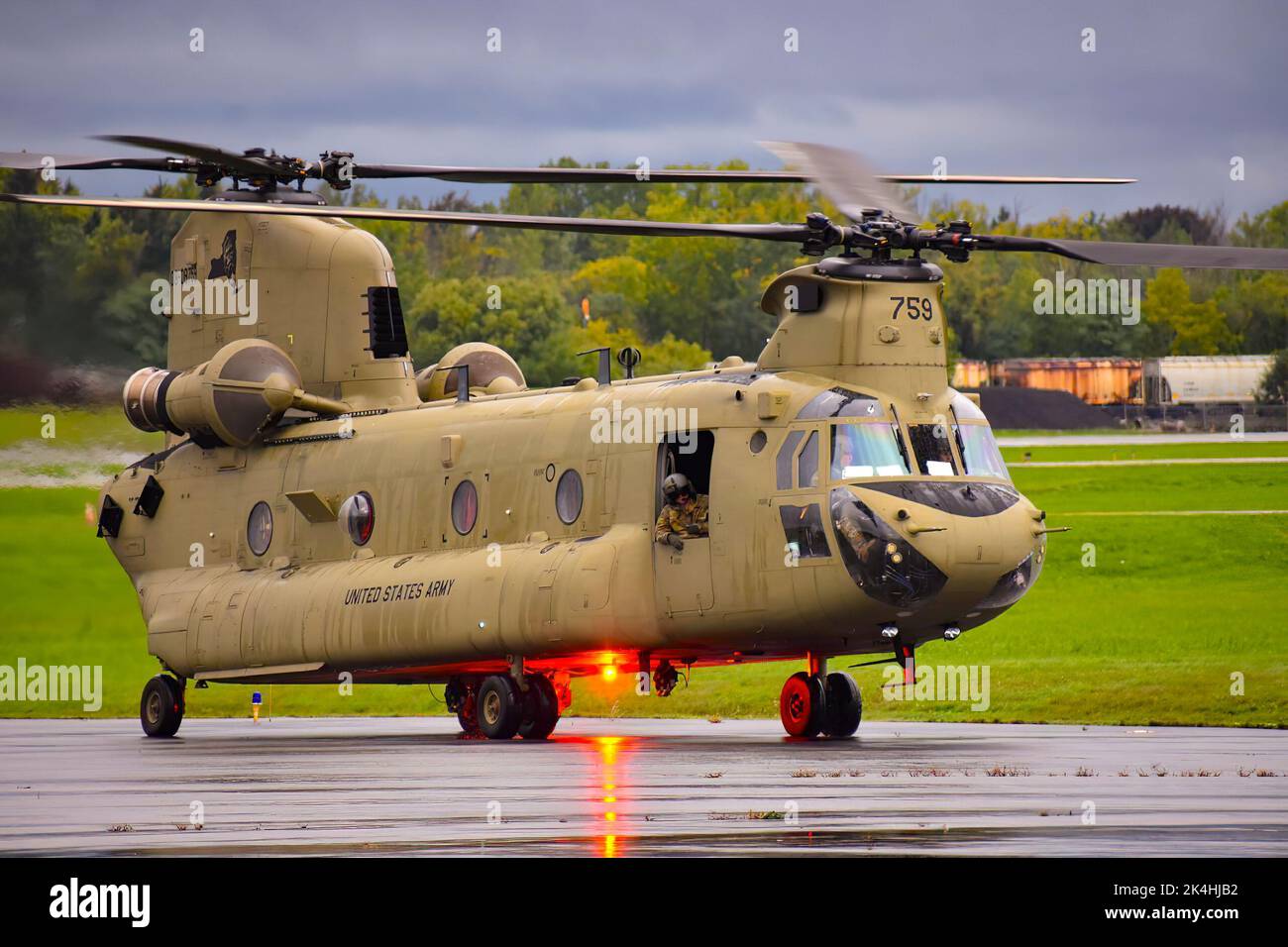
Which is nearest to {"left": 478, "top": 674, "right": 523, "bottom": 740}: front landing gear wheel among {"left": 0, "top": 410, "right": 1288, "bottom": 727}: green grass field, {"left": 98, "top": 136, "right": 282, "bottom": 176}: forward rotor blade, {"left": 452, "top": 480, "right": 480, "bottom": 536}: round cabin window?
{"left": 452, "top": 480, "right": 480, "bottom": 536}: round cabin window

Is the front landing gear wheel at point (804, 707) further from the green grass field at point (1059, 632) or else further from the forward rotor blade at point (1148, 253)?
the forward rotor blade at point (1148, 253)

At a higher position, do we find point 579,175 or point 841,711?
point 579,175

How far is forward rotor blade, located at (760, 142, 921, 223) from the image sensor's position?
2571 centimetres

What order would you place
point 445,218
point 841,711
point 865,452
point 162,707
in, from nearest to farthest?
point 445,218, point 865,452, point 841,711, point 162,707

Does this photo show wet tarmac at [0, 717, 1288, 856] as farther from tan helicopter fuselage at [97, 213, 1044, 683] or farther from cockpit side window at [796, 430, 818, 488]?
cockpit side window at [796, 430, 818, 488]

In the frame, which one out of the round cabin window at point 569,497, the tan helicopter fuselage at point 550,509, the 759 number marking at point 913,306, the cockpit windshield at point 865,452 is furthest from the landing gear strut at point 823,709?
the 759 number marking at point 913,306

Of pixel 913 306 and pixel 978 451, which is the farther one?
pixel 913 306

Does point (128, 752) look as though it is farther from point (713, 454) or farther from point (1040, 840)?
point (1040, 840)

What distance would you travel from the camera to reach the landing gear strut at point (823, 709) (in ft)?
89.8

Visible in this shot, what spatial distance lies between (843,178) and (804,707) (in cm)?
661

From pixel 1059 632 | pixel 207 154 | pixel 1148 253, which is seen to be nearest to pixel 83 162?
pixel 207 154

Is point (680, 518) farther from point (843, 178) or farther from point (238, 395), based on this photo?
point (238, 395)

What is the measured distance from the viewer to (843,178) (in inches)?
1038

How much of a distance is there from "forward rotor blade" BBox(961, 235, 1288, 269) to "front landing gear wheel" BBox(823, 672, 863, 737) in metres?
5.75
